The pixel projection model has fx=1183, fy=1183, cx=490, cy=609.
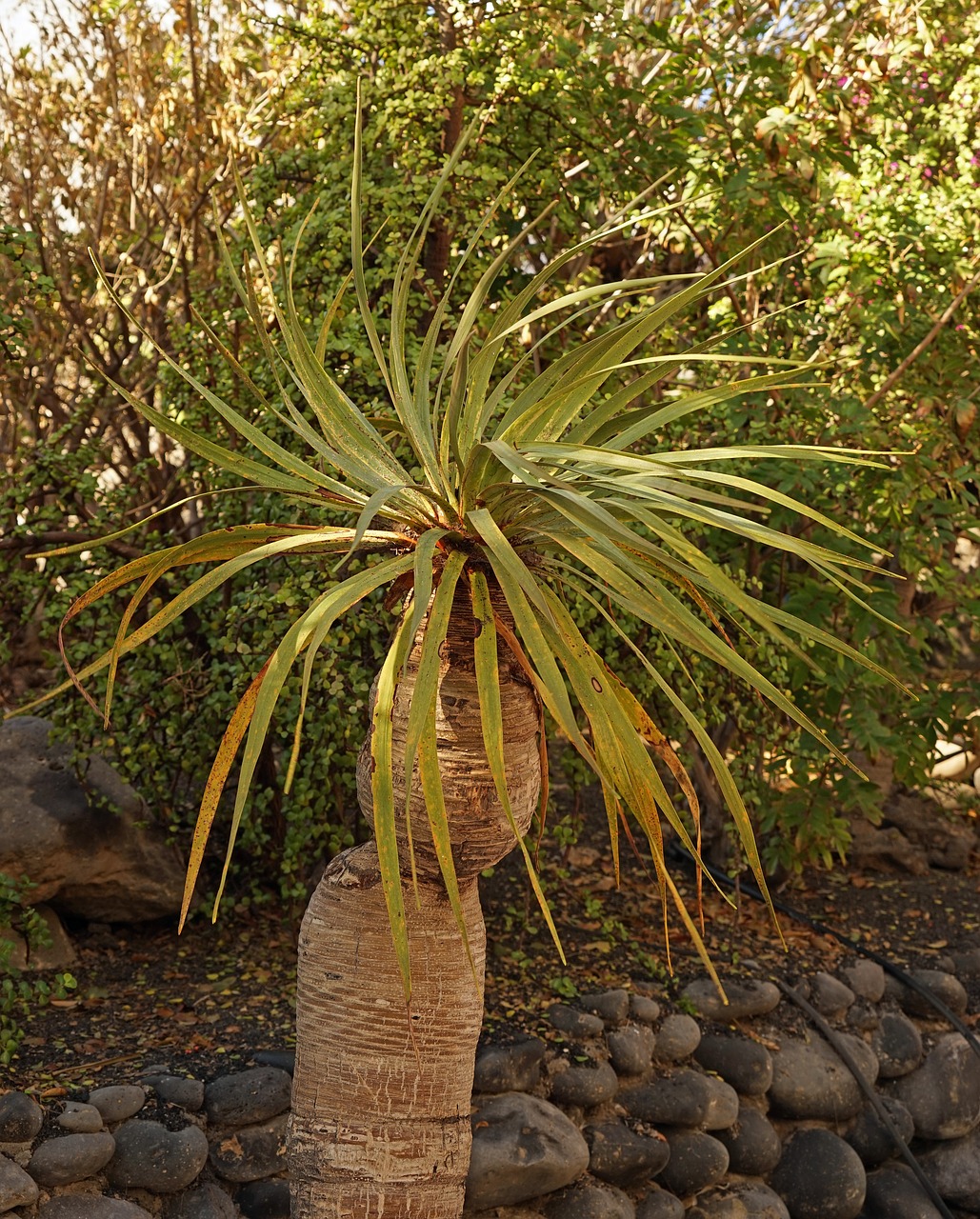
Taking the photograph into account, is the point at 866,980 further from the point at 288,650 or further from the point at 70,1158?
the point at 288,650

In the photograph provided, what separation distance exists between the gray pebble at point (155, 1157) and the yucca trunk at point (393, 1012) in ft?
2.69

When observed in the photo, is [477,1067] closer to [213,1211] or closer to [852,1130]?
[213,1211]

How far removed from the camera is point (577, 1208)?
3.26 meters

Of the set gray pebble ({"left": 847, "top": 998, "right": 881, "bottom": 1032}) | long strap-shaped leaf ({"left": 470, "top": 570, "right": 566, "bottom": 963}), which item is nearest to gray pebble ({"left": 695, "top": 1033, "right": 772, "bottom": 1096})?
gray pebble ({"left": 847, "top": 998, "right": 881, "bottom": 1032})

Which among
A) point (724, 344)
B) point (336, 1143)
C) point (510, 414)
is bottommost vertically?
point (336, 1143)

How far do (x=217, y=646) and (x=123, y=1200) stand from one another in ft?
5.01

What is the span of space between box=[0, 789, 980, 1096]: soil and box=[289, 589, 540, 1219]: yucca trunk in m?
1.15

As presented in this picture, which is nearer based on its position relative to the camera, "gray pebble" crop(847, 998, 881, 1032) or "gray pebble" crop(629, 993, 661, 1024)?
"gray pebble" crop(629, 993, 661, 1024)

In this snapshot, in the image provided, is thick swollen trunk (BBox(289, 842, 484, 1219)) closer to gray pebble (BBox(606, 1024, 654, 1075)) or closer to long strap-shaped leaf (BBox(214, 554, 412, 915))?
long strap-shaped leaf (BBox(214, 554, 412, 915))

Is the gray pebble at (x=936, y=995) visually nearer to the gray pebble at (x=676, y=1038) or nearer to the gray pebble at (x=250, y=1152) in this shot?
the gray pebble at (x=676, y=1038)

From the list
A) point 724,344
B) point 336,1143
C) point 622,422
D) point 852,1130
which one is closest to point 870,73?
point 724,344

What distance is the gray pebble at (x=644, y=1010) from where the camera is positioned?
12.4 ft

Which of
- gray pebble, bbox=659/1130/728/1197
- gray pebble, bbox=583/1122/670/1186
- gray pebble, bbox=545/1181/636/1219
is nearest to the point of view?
gray pebble, bbox=545/1181/636/1219

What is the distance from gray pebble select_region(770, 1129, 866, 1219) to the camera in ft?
12.3
